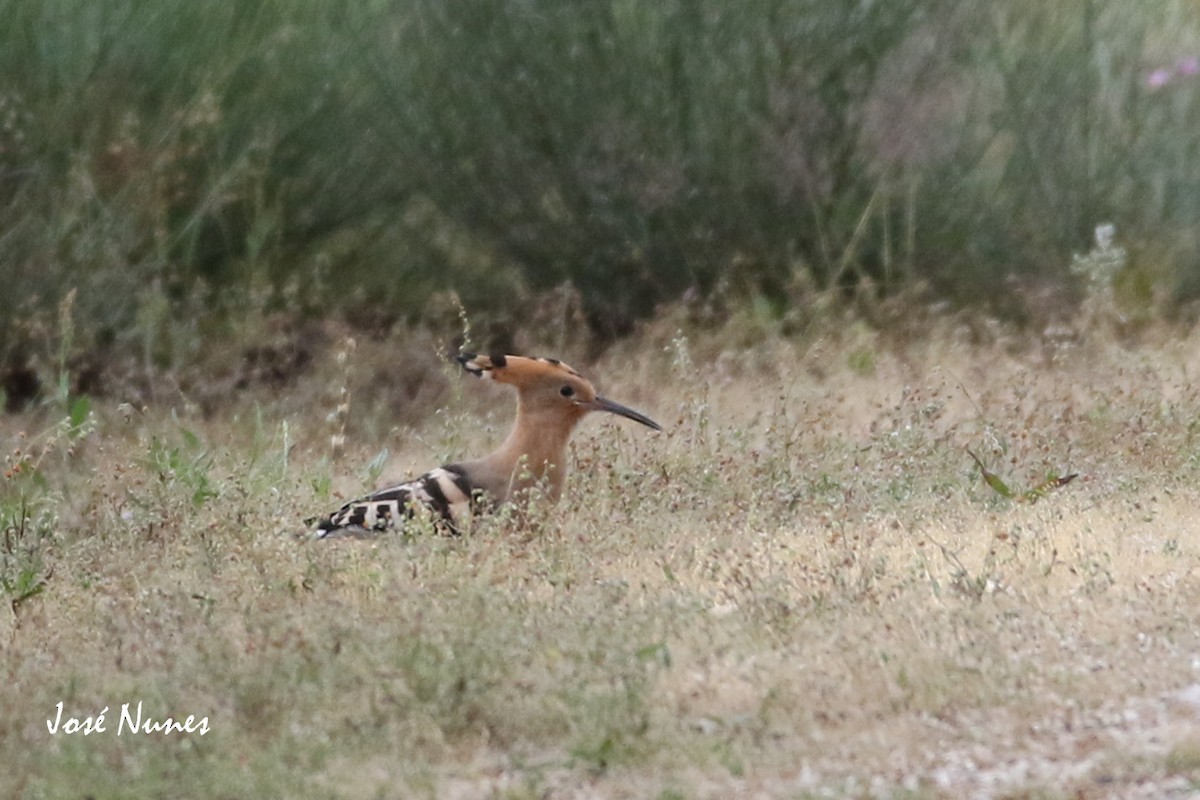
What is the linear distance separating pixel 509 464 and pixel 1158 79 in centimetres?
558

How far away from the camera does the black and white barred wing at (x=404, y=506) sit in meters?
6.30

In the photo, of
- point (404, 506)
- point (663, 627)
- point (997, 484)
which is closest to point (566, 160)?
point (997, 484)

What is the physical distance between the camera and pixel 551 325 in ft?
35.0

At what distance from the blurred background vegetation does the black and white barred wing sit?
3355 millimetres

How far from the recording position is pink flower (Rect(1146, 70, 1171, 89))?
10750 millimetres

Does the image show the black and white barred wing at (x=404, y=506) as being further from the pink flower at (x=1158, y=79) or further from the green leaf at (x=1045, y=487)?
the pink flower at (x=1158, y=79)

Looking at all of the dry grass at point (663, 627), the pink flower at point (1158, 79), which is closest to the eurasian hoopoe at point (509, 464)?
the dry grass at point (663, 627)

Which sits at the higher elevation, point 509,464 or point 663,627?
point 663,627

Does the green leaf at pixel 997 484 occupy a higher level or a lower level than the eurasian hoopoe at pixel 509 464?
lower

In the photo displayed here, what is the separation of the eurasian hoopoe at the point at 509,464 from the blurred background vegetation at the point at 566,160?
3.31m

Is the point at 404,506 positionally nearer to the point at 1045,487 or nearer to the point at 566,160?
the point at 1045,487

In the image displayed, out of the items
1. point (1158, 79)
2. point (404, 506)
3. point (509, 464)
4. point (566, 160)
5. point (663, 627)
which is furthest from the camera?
point (1158, 79)

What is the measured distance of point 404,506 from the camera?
634 cm

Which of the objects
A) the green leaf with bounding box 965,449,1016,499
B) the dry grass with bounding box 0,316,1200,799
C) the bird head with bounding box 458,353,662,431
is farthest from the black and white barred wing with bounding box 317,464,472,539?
the green leaf with bounding box 965,449,1016,499
